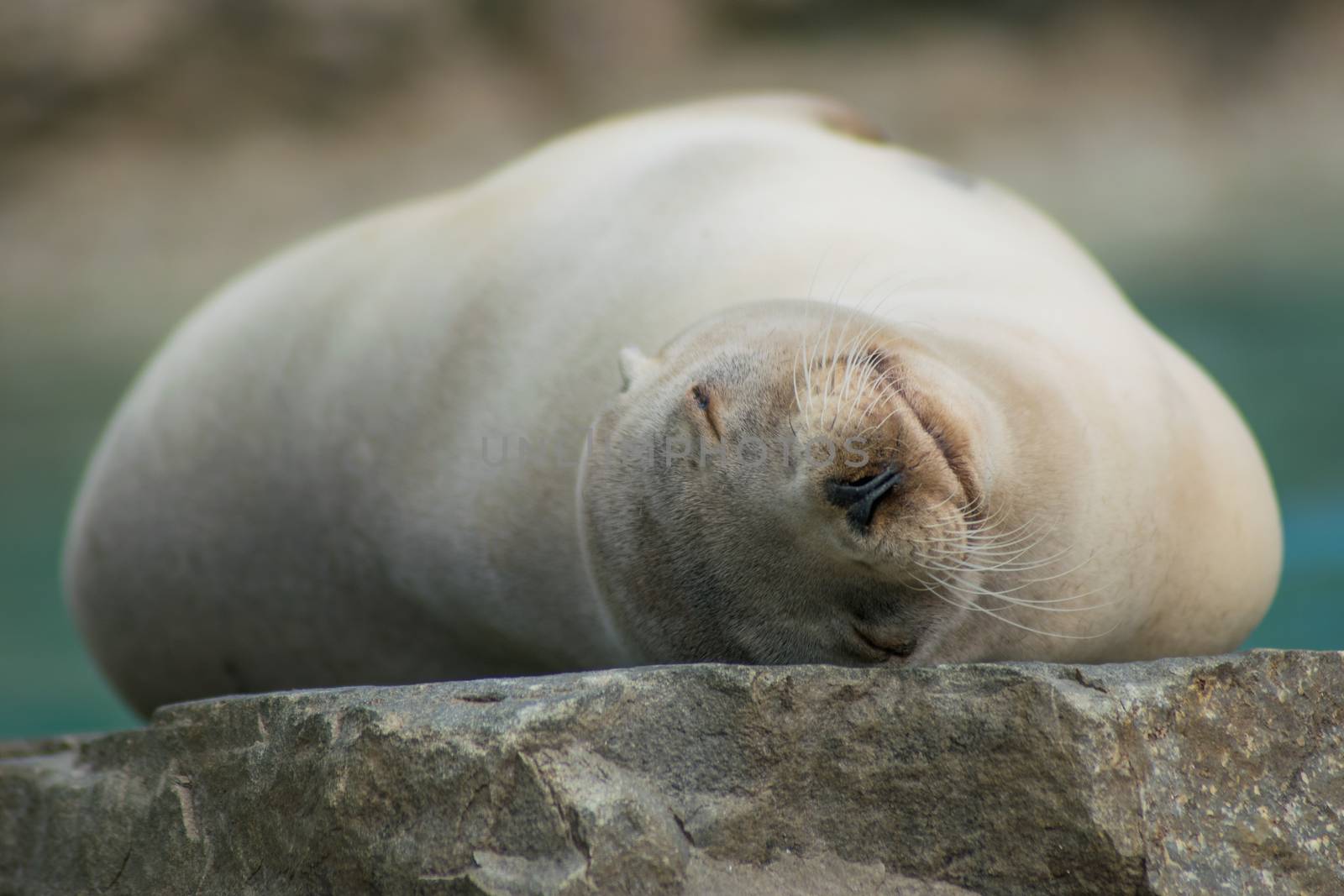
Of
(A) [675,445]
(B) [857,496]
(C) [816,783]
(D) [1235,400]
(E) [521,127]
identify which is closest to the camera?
(C) [816,783]

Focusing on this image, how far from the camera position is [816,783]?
1666 millimetres

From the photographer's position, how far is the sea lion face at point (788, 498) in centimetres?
179

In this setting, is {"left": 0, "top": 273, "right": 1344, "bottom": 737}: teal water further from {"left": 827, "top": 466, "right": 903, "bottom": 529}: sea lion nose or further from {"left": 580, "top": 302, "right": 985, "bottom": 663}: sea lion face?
{"left": 827, "top": 466, "right": 903, "bottom": 529}: sea lion nose

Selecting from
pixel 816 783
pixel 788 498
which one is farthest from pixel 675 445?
pixel 816 783

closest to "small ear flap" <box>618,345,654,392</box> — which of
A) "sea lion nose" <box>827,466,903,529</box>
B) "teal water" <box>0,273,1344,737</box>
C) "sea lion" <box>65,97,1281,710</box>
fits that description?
"sea lion" <box>65,97,1281,710</box>

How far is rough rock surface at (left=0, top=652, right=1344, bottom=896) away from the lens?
5.22ft

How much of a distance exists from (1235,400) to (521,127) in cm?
365

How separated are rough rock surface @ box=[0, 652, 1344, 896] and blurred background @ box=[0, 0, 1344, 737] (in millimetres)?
5216

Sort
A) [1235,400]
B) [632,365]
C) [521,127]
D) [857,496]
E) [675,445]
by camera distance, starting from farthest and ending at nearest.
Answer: [521,127], [1235,400], [632,365], [675,445], [857,496]

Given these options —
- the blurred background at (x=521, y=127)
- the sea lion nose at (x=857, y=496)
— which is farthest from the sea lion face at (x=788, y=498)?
the blurred background at (x=521, y=127)

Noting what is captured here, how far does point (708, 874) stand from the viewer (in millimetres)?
1586

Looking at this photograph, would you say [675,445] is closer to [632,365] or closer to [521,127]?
[632,365]

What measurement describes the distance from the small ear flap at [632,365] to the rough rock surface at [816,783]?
0.61 metres

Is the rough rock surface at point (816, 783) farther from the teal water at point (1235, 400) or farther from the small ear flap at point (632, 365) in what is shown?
the teal water at point (1235, 400)
